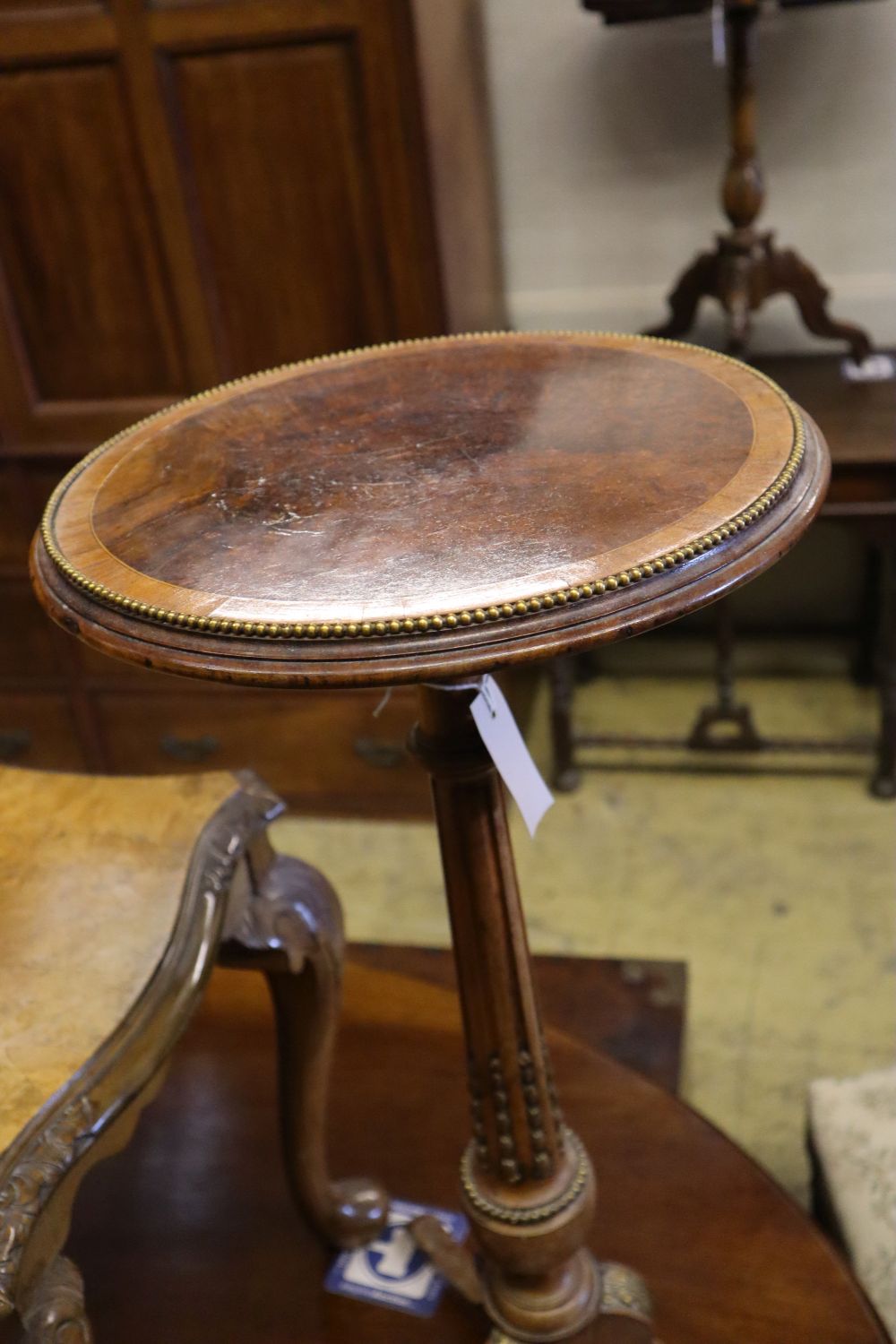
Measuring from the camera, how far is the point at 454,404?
0.91m

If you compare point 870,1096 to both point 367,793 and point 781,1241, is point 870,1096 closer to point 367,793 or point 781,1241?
point 781,1241

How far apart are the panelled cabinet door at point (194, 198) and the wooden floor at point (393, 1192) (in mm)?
950

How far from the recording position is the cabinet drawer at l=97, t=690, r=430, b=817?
2.03m

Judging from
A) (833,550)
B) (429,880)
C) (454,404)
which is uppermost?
(454,404)

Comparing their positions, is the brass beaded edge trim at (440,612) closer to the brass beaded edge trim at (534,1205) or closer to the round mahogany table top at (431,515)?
the round mahogany table top at (431,515)

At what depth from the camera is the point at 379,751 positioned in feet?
6.69

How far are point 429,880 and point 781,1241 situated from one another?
920 millimetres

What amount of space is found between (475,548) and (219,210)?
1.25 metres

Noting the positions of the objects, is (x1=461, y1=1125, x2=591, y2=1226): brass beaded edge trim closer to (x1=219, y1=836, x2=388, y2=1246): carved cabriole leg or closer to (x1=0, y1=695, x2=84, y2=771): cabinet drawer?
(x1=219, y1=836, x2=388, y2=1246): carved cabriole leg

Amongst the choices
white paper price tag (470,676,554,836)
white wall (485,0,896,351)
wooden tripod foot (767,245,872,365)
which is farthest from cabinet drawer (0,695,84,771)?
white paper price tag (470,676,554,836)

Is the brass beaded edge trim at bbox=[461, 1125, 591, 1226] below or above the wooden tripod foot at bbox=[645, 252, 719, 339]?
below

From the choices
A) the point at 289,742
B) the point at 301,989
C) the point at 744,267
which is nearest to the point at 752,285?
A: the point at 744,267

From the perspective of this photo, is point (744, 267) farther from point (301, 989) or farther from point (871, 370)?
point (301, 989)

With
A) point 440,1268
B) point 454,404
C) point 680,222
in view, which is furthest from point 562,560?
point 680,222
